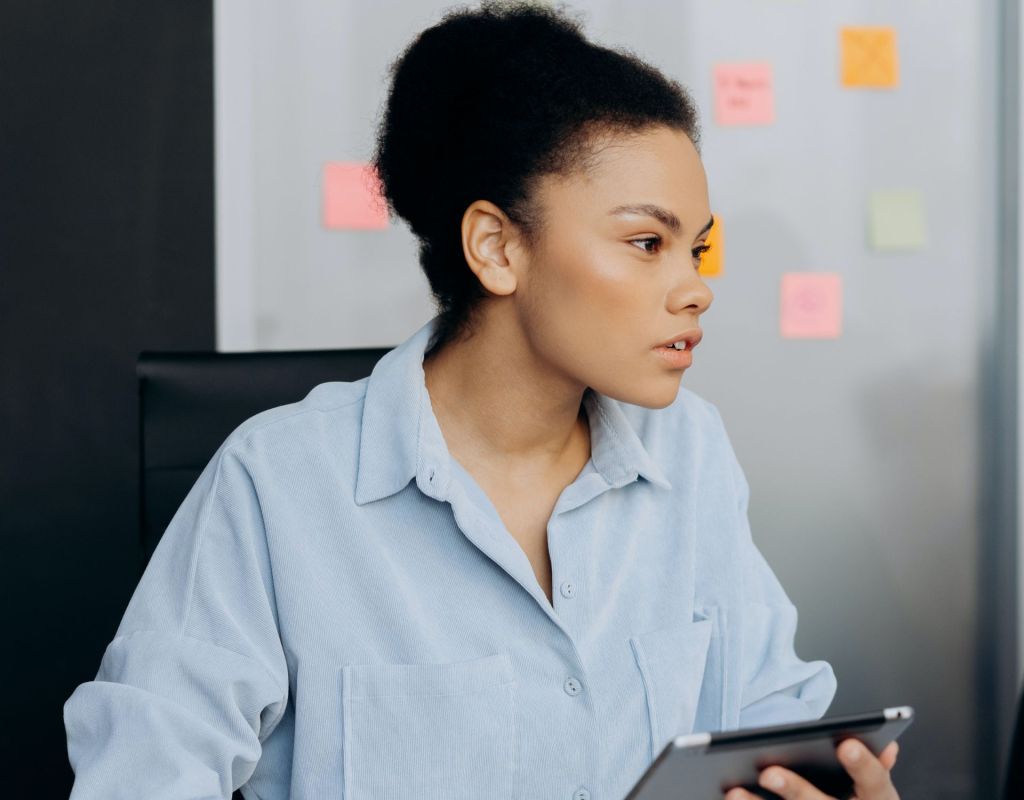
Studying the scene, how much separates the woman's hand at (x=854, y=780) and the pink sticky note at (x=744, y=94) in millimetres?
1345

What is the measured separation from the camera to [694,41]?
200 centimetres

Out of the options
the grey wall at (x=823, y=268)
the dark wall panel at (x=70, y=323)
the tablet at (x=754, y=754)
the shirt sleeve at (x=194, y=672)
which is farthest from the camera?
the grey wall at (x=823, y=268)

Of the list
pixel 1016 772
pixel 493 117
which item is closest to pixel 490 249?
pixel 493 117

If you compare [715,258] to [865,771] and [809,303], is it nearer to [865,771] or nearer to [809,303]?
[809,303]

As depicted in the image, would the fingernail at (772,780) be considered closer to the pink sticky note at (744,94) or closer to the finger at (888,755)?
the finger at (888,755)

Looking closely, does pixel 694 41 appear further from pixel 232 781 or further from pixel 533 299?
pixel 232 781

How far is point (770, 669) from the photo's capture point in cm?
119

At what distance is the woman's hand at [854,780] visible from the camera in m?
0.85

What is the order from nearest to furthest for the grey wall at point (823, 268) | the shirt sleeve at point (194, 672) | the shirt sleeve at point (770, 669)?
the shirt sleeve at point (194, 672) → the shirt sleeve at point (770, 669) → the grey wall at point (823, 268)

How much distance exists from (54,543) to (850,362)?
53.0 inches

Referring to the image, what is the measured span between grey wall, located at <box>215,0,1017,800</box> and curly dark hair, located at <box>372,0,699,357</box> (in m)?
0.81

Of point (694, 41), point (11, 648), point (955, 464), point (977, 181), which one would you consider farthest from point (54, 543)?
point (977, 181)

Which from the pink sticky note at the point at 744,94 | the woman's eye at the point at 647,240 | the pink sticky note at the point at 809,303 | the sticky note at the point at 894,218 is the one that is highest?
the pink sticky note at the point at 744,94

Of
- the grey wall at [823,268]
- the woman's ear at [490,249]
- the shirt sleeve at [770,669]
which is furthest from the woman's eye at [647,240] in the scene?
the grey wall at [823,268]
